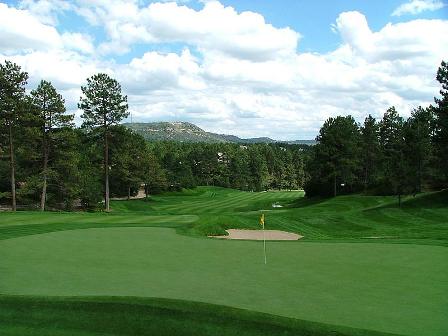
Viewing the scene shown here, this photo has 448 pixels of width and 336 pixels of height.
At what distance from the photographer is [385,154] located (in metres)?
66.4

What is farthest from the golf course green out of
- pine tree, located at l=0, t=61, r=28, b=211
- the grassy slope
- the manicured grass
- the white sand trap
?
pine tree, located at l=0, t=61, r=28, b=211

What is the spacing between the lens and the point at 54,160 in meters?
43.9

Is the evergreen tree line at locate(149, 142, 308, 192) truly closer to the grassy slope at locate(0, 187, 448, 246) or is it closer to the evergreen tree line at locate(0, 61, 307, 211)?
the evergreen tree line at locate(0, 61, 307, 211)

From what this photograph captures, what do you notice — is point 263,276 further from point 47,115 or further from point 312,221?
point 47,115

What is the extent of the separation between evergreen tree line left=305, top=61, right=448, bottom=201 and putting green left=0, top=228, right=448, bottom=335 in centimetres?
2659

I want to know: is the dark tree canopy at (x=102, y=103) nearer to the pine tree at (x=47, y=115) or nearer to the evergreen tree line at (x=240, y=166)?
the pine tree at (x=47, y=115)

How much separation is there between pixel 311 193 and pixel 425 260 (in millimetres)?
55293

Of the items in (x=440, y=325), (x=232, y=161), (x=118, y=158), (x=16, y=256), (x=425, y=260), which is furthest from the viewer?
(x=232, y=161)

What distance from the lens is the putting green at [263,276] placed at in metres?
7.94

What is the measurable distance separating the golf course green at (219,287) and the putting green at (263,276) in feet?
0.09

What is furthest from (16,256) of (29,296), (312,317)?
(312,317)

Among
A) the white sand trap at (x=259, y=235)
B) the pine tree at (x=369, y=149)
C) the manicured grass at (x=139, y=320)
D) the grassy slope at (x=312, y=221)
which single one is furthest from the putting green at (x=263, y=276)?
the pine tree at (x=369, y=149)

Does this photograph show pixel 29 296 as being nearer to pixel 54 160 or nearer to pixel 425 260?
pixel 425 260

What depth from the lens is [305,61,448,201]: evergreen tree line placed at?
39.8 m
